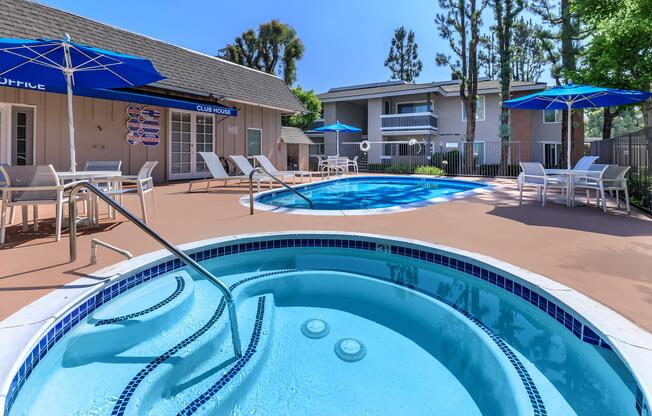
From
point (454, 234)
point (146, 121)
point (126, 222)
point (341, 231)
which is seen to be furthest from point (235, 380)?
point (146, 121)

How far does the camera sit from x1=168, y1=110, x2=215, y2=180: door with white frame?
12.4 meters

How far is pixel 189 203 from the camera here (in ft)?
23.8

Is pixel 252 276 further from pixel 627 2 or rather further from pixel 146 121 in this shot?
pixel 627 2

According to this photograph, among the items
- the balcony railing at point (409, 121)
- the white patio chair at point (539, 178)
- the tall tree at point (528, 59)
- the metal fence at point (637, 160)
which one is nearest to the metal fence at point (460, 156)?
the balcony railing at point (409, 121)

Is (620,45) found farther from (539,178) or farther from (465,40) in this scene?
(465,40)

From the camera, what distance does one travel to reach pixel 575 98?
Result: 24.9 feet

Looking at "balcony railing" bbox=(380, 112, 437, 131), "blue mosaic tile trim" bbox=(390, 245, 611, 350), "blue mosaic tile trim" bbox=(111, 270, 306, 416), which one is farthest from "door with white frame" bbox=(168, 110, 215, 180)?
"balcony railing" bbox=(380, 112, 437, 131)

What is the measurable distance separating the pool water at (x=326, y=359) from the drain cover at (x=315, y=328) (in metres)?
0.05

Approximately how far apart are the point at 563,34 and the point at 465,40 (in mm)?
4378

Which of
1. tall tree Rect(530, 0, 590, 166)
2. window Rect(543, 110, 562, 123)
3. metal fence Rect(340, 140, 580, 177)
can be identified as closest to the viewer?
tall tree Rect(530, 0, 590, 166)

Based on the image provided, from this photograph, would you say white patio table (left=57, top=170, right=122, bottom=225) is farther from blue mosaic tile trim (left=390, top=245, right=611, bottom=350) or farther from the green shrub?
the green shrub

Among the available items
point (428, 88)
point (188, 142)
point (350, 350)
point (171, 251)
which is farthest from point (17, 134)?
point (428, 88)

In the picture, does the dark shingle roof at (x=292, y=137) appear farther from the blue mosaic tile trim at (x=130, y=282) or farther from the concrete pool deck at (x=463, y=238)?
the blue mosaic tile trim at (x=130, y=282)

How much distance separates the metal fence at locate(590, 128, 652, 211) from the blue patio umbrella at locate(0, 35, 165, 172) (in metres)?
8.62
